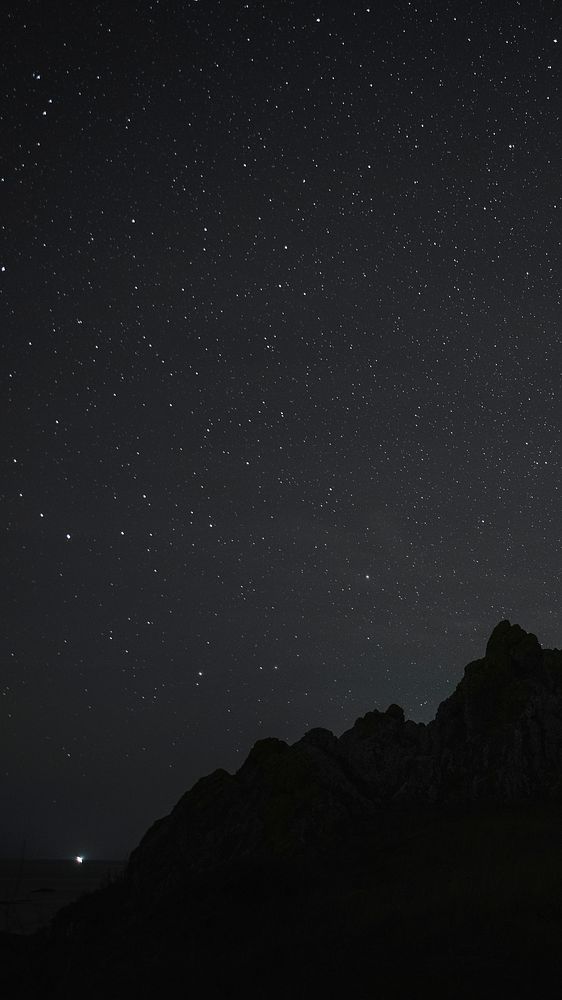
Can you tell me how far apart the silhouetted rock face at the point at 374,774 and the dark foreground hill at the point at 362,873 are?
8 centimetres

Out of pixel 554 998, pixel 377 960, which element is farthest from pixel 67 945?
pixel 554 998

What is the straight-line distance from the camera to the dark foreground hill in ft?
37.0

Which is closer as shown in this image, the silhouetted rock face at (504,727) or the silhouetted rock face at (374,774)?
the silhouetted rock face at (374,774)

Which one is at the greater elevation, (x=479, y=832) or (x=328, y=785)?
(x=328, y=785)

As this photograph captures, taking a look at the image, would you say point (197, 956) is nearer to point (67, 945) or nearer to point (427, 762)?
point (67, 945)

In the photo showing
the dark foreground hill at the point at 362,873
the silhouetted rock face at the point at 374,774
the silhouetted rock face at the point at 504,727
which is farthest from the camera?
the silhouetted rock face at the point at 504,727

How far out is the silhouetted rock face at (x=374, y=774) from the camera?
28266 mm

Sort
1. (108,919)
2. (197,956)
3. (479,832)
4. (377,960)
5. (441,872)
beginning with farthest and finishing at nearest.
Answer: (108,919), (479,832), (441,872), (197,956), (377,960)

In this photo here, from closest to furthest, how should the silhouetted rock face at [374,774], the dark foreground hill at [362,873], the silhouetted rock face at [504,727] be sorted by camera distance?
the dark foreground hill at [362,873] → the silhouetted rock face at [374,774] → the silhouetted rock face at [504,727]

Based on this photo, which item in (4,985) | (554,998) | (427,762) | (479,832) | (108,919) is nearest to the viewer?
(554,998)

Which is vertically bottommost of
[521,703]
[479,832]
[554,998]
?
[554,998]

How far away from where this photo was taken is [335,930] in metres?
13.5

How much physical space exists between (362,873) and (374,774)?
1262 cm

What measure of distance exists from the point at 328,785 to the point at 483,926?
17.2 m
